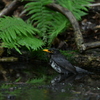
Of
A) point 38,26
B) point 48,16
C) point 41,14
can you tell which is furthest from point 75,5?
point 38,26

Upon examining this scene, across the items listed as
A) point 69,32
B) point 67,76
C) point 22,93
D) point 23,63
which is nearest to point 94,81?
point 67,76

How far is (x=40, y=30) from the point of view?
789 centimetres

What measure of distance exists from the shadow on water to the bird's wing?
0.23m

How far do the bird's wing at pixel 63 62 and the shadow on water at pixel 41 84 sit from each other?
0.76ft

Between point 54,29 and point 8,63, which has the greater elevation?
point 54,29

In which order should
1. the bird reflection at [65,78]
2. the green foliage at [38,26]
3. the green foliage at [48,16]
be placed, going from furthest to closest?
the green foliage at [48,16], the green foliage at [38,26], the bird reflection at [65,78]

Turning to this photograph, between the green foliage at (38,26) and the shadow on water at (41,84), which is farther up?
the green foliage at (38,26)

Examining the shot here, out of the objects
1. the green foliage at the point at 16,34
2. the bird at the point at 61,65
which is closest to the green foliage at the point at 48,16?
the green foliage at the point at 16,34

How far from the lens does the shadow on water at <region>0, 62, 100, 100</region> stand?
4.48 m

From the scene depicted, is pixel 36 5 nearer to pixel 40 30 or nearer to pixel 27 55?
pixel 40 30

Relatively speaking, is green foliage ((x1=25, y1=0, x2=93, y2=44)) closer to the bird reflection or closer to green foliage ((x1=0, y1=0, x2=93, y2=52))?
green foliage ((x1=0, y1=0, x2=93, y2=52))

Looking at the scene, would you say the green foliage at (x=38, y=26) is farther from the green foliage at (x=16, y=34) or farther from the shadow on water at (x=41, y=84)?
the shadow on water at (x=41, y=84)

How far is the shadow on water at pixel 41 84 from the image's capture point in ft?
14.7

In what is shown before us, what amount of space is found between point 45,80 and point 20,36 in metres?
1.71
